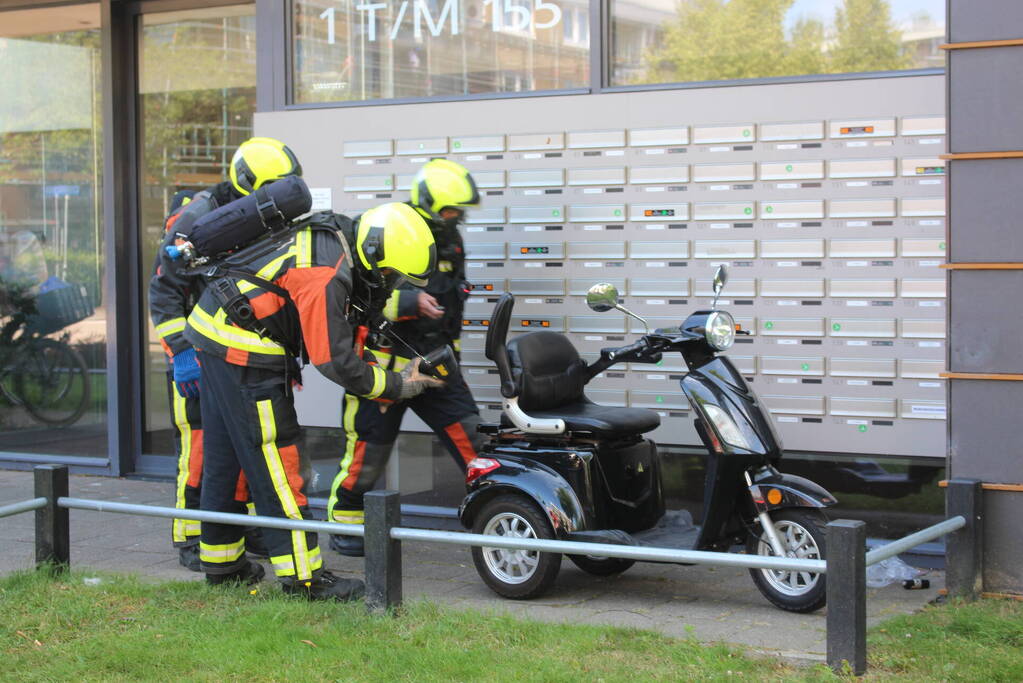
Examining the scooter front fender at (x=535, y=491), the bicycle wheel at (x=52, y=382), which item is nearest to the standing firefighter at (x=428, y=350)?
the scooter front fender at (x=535, y=491)

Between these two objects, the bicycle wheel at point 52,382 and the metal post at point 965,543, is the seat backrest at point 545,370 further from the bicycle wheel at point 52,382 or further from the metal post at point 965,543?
the bicycle wheel at point 52,382

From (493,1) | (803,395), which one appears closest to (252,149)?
(493,1)

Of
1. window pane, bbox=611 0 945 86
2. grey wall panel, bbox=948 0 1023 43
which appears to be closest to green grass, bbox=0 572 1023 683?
grey wall panel, bbox=948 0 1023 43

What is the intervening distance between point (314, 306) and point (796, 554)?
227 cm

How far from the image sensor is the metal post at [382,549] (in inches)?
209

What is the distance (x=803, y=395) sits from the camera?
22.2ft

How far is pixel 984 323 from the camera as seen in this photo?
558 centimetres

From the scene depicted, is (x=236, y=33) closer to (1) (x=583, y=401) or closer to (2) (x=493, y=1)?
(2) (x=493, y=1)

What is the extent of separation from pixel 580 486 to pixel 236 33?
5150 mm

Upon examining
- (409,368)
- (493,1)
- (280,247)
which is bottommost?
(409,368)

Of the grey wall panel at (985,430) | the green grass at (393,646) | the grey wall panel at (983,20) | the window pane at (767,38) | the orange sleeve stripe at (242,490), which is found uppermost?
the window pane at (767,38)

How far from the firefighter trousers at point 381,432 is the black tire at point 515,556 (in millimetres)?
820

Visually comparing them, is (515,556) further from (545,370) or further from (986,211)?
(986,211)

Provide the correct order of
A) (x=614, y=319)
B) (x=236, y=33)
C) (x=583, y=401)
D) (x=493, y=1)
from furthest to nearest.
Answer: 1. (x=236, y=33)
2. (x=493, y=1)
3. (x=614, y=319)
4. (x=583, y=401)
